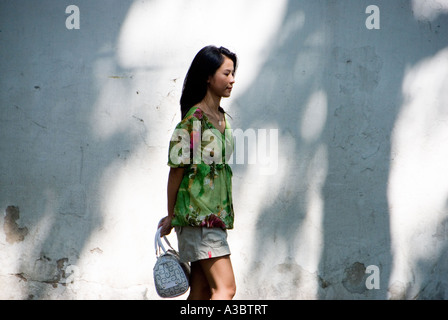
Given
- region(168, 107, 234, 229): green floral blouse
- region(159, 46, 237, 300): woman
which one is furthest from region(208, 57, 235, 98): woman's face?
region(168, 107, 234, 229): green floral blouse

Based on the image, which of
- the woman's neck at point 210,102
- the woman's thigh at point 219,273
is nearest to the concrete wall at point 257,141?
the woman's neck at point 210,102

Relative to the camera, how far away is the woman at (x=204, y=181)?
300 centimetres

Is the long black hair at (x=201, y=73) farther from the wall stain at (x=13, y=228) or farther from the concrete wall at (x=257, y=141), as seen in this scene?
the wall stain at (x=13, y=228)

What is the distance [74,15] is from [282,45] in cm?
164

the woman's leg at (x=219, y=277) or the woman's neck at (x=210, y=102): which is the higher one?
the woman's neck at (x=210, y=102)

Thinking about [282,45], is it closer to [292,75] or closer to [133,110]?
[292,75]

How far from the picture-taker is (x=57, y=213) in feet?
14.8

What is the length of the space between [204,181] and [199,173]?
50 mm

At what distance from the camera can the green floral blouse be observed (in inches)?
119

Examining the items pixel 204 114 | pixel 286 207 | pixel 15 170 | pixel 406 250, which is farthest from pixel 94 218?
pixel 406 250

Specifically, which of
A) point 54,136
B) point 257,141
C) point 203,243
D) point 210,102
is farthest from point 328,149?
point 54,136

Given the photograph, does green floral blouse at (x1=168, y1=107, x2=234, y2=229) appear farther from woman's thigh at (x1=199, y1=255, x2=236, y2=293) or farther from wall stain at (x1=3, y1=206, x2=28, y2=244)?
wall stain at (x1=3, y1=206, x2=28, y2=244)

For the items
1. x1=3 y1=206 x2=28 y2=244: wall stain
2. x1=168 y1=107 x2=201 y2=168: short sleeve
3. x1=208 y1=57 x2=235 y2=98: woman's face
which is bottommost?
x1=3 y1=206 x2=28 y2=244: wall stain

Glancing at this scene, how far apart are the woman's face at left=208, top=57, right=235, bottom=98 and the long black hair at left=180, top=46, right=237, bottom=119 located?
2 centimetres
